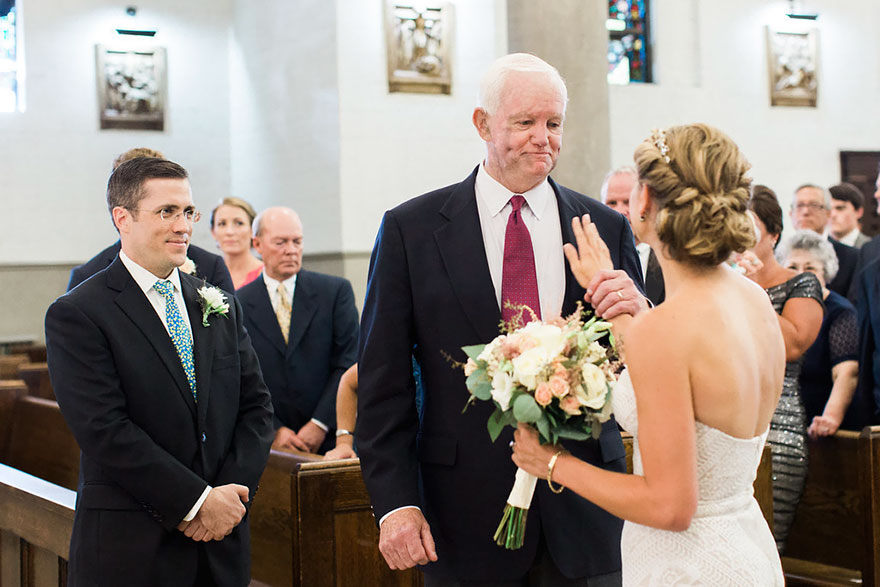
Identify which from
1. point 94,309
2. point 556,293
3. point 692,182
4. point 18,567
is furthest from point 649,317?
point 18,567

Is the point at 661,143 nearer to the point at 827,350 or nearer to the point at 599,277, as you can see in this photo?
the point at 599,277

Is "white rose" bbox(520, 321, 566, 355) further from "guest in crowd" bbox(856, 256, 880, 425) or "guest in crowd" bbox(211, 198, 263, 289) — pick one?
"guest in crowd" bbox(211, 198, 263, 289)

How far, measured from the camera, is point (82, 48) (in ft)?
38.9

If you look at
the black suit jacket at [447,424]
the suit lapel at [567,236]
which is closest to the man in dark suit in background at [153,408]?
the black suit jacket at [447,424]

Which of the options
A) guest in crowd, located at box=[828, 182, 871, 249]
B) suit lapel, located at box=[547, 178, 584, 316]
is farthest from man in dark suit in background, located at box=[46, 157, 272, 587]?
guest in crowd, located at box=[828, 182, 871, 249]

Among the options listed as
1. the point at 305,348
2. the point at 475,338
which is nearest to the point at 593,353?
the point at 475,338

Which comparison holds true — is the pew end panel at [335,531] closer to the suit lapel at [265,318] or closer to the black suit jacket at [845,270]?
the suit lapel at [265,318]

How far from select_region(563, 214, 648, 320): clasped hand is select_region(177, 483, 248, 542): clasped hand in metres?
1.15

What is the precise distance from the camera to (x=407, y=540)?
2307 millimetres

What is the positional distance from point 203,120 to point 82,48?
1570mm

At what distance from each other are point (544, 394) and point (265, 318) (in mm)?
3167

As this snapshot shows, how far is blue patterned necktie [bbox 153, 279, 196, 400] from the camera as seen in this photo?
293 centimetres

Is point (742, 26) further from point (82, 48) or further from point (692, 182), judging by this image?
point (692, 182)

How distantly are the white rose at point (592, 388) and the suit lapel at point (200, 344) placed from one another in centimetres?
129
